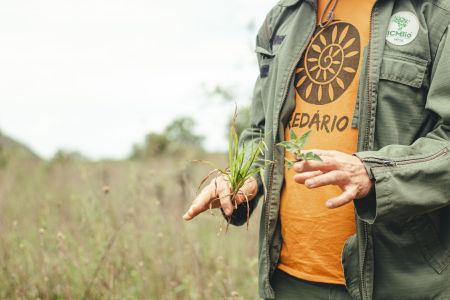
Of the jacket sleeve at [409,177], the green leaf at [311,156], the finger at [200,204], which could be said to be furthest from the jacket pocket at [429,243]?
the finger at [200,204]

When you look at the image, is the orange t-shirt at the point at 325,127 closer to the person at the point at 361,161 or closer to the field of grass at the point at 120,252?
the person at the point at 361,161

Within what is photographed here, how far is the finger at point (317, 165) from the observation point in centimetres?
165

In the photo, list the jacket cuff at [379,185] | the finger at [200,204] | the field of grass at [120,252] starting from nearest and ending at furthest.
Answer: the jacket cuff at [379,185] → the finger at [200,204] → the field of grass at [120,252]

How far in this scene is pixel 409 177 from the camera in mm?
1763

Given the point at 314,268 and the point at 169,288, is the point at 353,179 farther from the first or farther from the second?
the point at 169,288

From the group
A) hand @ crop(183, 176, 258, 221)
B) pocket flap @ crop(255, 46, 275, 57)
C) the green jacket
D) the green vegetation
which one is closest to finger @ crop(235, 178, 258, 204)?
hand @ crop(183, 176, 258, 221)

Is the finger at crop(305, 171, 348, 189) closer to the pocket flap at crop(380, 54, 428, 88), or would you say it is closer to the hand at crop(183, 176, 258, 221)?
the hand at crop(183, 176, 258, 221)

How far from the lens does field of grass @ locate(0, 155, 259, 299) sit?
3.58 metres

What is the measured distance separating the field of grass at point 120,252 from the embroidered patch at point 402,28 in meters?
1.09

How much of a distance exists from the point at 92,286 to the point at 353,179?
2519mm

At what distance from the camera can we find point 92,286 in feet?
11.9

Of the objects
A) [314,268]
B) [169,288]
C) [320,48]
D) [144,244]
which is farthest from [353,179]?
[144,244]

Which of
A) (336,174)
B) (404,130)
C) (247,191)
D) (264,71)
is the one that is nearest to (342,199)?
(336,174)

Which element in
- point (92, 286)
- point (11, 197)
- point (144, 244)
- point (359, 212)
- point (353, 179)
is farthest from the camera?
point (11, 197)
